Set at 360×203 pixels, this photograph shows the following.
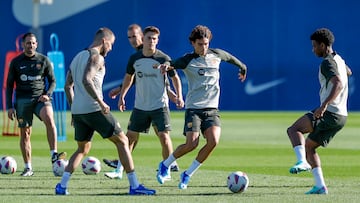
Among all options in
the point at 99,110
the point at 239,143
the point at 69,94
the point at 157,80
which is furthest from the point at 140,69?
the point at 239,143

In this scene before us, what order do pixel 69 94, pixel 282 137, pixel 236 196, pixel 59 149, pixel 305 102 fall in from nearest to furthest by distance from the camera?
pixel 236 196
pixel 69 94
pixel 59 149
pixel 282 137
pixel 305 102

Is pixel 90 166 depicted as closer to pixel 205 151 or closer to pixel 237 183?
pixel 205 151

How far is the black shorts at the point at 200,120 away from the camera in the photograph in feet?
45.4

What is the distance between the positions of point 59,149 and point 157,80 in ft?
21.4

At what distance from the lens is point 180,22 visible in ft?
131

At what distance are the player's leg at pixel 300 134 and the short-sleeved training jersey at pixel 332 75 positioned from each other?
12.5 inches

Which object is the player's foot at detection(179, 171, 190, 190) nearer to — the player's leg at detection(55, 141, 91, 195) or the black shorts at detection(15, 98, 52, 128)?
the player's leg at detection(55, 141, 91, 195)

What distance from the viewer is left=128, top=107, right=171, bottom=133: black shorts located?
15445 millimetres

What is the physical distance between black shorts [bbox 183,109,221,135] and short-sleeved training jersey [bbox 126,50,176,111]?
5.18ft

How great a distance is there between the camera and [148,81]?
15.4 m

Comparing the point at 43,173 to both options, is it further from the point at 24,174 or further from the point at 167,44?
the point at 167,44

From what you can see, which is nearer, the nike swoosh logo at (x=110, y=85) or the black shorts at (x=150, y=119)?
the black shorts at (x=150, y=119)

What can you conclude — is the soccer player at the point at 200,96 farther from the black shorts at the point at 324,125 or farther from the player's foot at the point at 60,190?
the player's foot at the point at 60,190

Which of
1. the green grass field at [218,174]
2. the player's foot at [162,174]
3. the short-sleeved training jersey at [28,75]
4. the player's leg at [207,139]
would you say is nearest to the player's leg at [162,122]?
the green grass field at [218,174]
